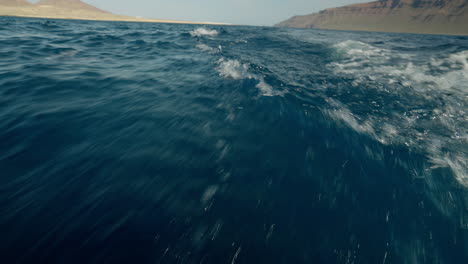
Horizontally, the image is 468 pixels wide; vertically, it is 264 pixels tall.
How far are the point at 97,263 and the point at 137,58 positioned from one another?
363 inches

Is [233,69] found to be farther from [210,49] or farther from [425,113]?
[425,113]

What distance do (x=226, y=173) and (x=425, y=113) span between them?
576 centimetres

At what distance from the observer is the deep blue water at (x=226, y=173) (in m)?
1.96

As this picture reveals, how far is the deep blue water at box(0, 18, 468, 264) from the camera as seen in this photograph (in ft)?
6.45

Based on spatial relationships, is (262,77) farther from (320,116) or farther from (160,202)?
(160,202)

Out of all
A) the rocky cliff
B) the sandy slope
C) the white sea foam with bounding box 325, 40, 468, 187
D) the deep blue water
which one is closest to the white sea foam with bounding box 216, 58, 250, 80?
the deep blue water

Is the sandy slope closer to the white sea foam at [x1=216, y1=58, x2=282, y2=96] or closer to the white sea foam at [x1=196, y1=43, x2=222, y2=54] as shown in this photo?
the white sea foam at [x1=196, y1=43, x2=222, y2=54]

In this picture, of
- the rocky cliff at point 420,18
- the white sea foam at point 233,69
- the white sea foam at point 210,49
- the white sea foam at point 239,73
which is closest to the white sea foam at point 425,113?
the white sea foam at point 239,73

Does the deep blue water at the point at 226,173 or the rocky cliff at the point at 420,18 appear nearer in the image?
the deep blue water at the point at 226,173

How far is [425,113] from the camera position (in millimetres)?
4602

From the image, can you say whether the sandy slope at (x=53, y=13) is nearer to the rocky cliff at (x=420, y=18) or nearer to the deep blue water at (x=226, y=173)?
the deep blue water at (x=226, y=173)

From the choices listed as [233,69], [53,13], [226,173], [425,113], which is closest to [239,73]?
[233,69]

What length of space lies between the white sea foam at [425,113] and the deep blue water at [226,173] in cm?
4

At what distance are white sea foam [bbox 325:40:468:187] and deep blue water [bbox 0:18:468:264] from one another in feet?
0.14
